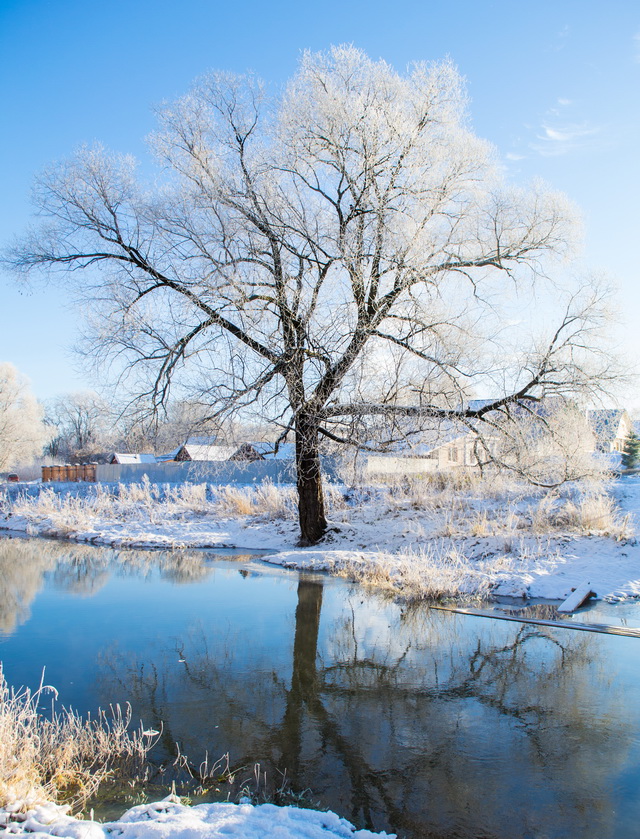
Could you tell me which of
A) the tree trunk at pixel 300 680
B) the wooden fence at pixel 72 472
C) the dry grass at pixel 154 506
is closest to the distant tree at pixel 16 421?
the wooden fence at pixel 72 472

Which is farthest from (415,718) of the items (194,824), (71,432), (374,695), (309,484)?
(71,432)

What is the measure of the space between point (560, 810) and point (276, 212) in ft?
36.6

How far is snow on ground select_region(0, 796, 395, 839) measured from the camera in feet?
10.1

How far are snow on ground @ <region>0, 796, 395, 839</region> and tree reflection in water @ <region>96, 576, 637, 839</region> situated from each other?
0.31 meters

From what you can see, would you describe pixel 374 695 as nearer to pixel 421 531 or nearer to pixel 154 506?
pixel 421 531

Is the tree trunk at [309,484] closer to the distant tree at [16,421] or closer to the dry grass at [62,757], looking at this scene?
the dry grass at [62,757]

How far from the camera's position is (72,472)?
4403 cm

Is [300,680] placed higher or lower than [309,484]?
lower

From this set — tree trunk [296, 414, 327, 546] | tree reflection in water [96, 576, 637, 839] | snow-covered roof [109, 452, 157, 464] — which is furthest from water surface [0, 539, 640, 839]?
snow-covered roof [109, 452, 157, 464]

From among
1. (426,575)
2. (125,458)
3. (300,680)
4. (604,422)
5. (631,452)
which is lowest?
(300,680)

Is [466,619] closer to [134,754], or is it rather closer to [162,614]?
[162,614]

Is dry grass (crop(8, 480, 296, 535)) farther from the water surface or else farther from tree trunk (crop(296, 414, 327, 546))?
the water surface

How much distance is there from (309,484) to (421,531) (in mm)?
2747

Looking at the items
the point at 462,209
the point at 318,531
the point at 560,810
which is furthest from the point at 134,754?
the point at 462,209
